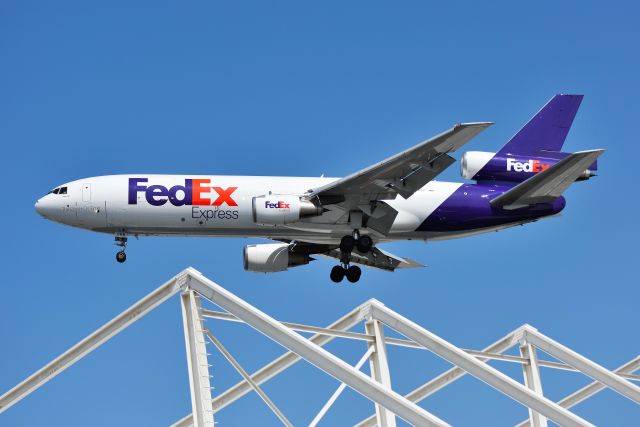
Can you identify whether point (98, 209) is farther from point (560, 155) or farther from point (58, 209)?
point (560, 155)

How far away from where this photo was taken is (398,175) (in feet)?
162

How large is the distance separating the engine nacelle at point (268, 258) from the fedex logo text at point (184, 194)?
421 centimetres

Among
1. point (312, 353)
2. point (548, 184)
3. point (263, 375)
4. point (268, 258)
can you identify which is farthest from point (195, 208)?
point (312, 353)

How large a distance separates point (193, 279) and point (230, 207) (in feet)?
57.5

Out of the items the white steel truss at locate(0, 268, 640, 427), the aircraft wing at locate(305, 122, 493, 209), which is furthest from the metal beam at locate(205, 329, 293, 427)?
the aircraft wing at locate(305, 122, 493, 209)

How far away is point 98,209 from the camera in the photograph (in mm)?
52312

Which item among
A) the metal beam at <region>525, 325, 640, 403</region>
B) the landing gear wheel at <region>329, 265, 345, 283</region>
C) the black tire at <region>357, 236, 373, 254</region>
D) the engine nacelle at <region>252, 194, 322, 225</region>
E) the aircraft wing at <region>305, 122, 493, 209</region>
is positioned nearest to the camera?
the aircraft wing at <region>305, 122, 493, 209</region>

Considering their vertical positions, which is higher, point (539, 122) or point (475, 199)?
point (539, 122)

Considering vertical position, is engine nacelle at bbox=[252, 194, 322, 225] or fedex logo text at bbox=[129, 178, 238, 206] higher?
fedex logo text at bbox=[129, 178, 238, 206]

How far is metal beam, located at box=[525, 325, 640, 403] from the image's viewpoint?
151 ft

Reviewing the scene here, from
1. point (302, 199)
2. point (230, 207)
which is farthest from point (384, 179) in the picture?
point (230, 207)

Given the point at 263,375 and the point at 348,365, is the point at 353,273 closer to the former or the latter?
the point at 263,375

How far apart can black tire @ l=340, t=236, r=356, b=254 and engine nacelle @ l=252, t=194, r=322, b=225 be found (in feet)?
8.67

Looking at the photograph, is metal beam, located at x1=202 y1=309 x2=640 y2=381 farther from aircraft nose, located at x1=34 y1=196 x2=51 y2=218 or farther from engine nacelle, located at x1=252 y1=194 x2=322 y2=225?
aircraft nose, located at x1=34 y1=196 x2=51 y2=218
